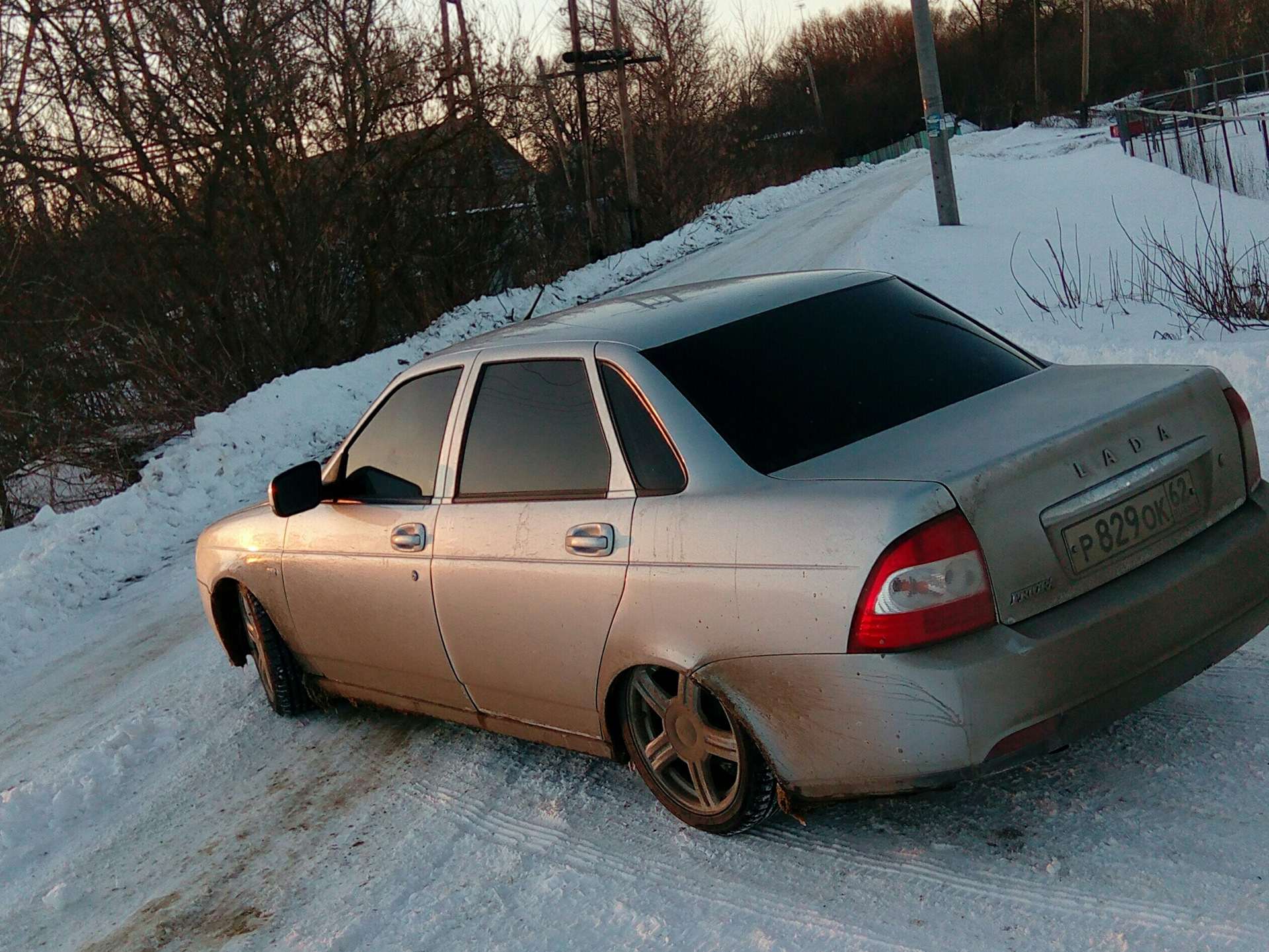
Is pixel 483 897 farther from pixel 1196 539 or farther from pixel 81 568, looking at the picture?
pixel 81 568

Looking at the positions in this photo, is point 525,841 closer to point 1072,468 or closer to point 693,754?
point 693,754

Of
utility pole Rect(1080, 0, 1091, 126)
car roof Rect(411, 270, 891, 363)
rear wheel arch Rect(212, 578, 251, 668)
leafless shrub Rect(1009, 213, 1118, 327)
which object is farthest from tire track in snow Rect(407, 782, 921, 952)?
utility pole Rect(1080, 0, 1091, 126)

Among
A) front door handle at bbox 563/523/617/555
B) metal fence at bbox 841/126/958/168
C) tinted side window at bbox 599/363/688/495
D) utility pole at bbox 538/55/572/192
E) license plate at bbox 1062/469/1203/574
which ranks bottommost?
license plate at bbox 1062/469/1203/574

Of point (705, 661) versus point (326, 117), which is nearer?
point (705, 661)

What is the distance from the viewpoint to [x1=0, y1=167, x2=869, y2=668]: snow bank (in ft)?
28.2

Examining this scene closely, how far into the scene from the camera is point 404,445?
14.9 ft

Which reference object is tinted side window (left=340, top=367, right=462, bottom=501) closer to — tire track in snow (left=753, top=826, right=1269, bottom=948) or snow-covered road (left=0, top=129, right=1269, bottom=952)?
snow-covered road (left=0, top=129, right=1269, bottom=952)

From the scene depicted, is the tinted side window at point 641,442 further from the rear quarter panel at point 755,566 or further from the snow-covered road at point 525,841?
the snow-covered road at point 525,841

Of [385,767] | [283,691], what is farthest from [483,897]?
[283,691]

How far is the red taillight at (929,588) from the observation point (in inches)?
114

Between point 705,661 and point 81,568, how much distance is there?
736 centimetres

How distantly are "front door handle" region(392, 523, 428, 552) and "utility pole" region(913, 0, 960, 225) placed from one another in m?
17.4

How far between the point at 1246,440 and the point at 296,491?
11.0 ft

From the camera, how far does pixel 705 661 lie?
328cm
